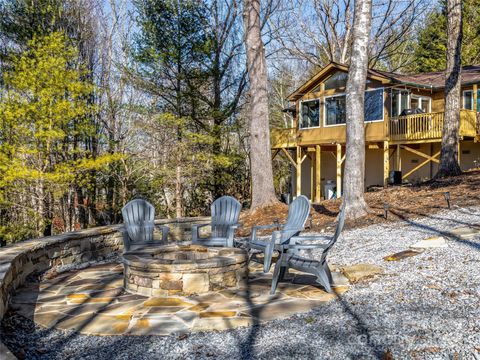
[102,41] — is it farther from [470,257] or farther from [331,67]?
[470,257]

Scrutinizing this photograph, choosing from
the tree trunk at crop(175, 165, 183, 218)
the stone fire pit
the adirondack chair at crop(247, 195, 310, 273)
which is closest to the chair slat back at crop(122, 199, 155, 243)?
the stone fire pit

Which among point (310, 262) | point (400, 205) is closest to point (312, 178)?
point (400, 205)

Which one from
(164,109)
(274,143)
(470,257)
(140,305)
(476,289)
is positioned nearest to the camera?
(476,289)

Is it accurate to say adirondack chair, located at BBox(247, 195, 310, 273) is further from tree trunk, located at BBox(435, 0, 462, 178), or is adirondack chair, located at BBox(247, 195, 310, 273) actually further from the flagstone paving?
tree trunk, located at BBox(435, 0, 462, 178)

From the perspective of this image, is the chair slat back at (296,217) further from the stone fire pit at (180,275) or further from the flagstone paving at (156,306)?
the stone fire pit at (180,275)

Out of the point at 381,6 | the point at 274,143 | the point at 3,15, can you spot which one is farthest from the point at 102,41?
the point at 381,6

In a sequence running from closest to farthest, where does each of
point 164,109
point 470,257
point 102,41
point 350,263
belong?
1. point 470,257
2. point 350,263
3. point 164,109
4. point 102,41

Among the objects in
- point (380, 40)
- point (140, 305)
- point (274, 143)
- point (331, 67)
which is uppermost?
point (380, 40)

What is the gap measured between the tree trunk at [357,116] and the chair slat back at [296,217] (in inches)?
121

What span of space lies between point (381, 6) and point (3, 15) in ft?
50.8

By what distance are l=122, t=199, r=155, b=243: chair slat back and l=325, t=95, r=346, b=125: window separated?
11.8m

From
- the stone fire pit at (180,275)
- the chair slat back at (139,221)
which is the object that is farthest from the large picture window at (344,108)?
the stone fire pit at (180,275)

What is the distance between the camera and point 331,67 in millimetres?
16062

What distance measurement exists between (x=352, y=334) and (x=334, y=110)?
14.5 m
